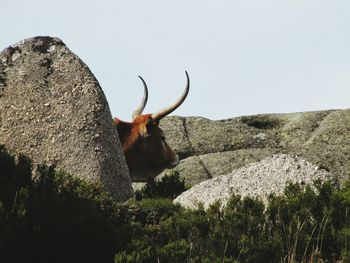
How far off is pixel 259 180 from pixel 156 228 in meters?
2.78

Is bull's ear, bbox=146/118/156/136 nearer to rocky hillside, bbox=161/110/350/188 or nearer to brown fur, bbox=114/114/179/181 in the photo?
brown fur, bbox=114/114/179/181

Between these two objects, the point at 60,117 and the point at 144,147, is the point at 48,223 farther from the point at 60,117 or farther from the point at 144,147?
the point at 144,147

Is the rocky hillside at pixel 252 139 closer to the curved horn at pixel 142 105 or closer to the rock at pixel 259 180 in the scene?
the curved horn at pixel 142 105

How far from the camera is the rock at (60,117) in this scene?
47.8 feet

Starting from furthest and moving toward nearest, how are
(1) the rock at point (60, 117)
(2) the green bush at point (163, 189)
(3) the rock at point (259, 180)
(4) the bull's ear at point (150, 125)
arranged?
(4) the bull's ear at point (150, 125) < (2) the green bush at point (163, 189) < (1) the rock at point (60, 117) < (3) the rock at point (259, 180)

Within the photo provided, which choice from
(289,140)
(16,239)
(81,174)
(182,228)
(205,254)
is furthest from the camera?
(289,140)

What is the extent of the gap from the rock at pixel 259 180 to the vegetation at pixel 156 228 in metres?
1.25

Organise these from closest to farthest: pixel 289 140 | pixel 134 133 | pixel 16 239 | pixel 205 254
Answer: pixel 16 239 → pixel 205 254 → pixel 134 133 → pixel 289 140

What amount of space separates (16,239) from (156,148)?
10292 millimetres

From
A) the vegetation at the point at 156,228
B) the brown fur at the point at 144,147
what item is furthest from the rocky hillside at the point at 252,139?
the vegetation at the point at 156,228

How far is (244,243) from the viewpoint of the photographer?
1097 cm

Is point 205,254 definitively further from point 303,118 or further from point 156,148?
point 303,118

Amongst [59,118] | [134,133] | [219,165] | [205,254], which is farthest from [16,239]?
[219,165]

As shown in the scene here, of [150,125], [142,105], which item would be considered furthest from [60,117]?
[142,105]
